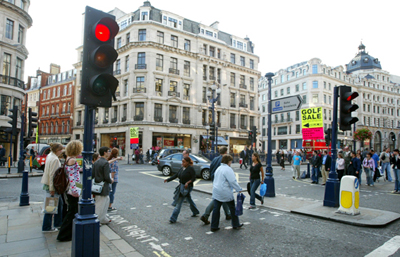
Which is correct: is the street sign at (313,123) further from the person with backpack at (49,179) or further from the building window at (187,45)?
the building window at (187,45)

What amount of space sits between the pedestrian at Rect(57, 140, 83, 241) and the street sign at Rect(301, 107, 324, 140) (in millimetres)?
14477

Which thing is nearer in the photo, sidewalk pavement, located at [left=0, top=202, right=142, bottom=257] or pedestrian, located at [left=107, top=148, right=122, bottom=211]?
sidewalk pavement, located at [left=0, top=202, right=142, bottom=257]

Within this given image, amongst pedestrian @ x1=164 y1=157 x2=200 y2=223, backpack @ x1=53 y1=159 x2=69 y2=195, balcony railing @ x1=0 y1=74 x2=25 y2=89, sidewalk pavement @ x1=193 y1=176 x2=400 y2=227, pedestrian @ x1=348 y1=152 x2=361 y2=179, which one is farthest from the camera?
balcony railing @ x1=0 y1=74 x2=25 y2=89

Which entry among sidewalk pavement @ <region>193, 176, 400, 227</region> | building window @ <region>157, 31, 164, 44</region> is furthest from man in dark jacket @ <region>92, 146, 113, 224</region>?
building window @ <region>157, 31, 164, 44</region>

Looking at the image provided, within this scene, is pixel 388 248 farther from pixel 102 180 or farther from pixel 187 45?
pixel 187 45

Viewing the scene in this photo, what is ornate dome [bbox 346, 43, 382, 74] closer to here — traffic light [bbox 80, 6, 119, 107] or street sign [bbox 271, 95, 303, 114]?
street sign [bbox 271, 95, 303, 114]

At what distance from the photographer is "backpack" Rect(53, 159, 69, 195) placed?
505cm

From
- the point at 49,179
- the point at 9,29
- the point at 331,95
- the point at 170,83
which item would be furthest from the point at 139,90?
the point at 331,95

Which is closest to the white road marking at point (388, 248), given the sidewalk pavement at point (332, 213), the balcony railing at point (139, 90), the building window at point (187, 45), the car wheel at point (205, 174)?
the sidewalk pavement at point (332, 213)

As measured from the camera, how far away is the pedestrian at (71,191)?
4.84 m

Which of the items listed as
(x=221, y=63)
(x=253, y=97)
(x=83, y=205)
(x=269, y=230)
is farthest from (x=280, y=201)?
(x=253, y=97)

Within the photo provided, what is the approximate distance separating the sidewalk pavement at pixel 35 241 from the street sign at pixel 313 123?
14.1 metres

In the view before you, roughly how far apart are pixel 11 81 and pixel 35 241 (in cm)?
2581

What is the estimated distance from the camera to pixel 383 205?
8.62m
